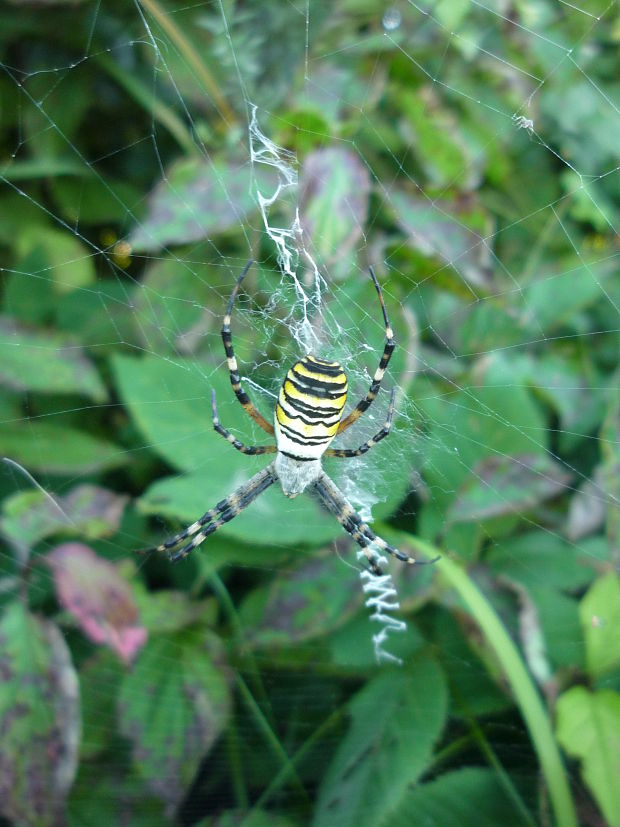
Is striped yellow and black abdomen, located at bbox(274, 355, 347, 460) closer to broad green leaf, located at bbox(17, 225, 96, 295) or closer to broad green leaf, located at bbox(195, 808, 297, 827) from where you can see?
broad green leaf, located at bbox(17, 225, 96, 295)

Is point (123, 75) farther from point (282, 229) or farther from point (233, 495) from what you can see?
point (233, 495)

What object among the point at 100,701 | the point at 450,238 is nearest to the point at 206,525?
the point at 100,701

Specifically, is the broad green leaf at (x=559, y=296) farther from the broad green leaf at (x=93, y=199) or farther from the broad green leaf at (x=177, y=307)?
the broad green leaf at (x=93, y=199)

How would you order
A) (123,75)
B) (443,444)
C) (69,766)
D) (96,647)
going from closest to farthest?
(69,766) → (443,444) → (96,647) → (123,75)

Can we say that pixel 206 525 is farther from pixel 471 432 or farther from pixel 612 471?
pixel 612 471

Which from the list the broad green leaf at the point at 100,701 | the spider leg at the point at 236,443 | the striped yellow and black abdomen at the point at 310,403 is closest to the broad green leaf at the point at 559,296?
the striped yellow and black abdomen at the point at 310,403

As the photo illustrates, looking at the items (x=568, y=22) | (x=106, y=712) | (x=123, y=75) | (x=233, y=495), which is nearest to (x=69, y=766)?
(x=106, y=712)
